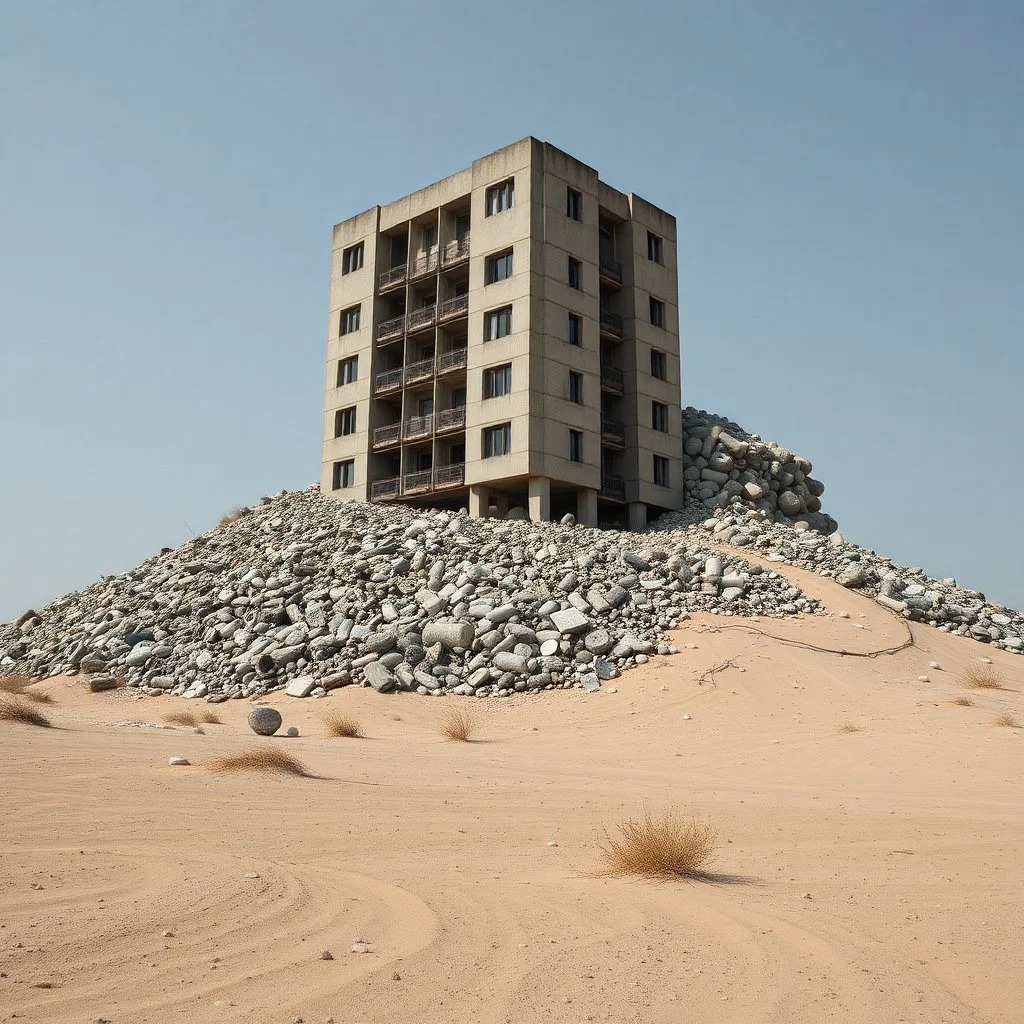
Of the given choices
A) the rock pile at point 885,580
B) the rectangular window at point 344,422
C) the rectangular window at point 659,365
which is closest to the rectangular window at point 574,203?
the rectangular window at point 659,365

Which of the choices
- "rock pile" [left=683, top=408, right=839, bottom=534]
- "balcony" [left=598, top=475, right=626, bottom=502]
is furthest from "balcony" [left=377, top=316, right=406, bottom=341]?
"rock pile" [left=683, top=408, right=839, bottom=534]

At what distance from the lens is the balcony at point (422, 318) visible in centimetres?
4159

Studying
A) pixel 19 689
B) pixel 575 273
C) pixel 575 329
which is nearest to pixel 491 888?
pixel 19 689

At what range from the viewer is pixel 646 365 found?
42594 millimetres

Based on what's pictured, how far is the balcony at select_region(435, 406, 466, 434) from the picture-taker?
39312mm

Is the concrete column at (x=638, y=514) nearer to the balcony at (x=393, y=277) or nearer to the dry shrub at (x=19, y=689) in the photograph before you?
the balcony at (x=393, y=277)

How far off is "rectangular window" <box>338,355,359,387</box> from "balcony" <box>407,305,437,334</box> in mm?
3984

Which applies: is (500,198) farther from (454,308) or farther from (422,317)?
(422,317)

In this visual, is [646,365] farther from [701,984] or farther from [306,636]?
[701,984]

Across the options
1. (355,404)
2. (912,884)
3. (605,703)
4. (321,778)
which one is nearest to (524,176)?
(355,404)

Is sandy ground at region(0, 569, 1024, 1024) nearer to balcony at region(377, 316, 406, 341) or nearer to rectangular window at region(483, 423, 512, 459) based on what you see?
rectangular window at region(483, 423, 512, 459)

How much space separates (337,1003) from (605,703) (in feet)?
51.6

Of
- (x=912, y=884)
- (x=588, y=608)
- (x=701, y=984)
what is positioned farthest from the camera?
(x=588, y=608)

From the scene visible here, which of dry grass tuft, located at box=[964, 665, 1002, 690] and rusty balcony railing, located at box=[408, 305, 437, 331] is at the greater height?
rusty balcony railing, located at box=[408, 305, 437, 331]
